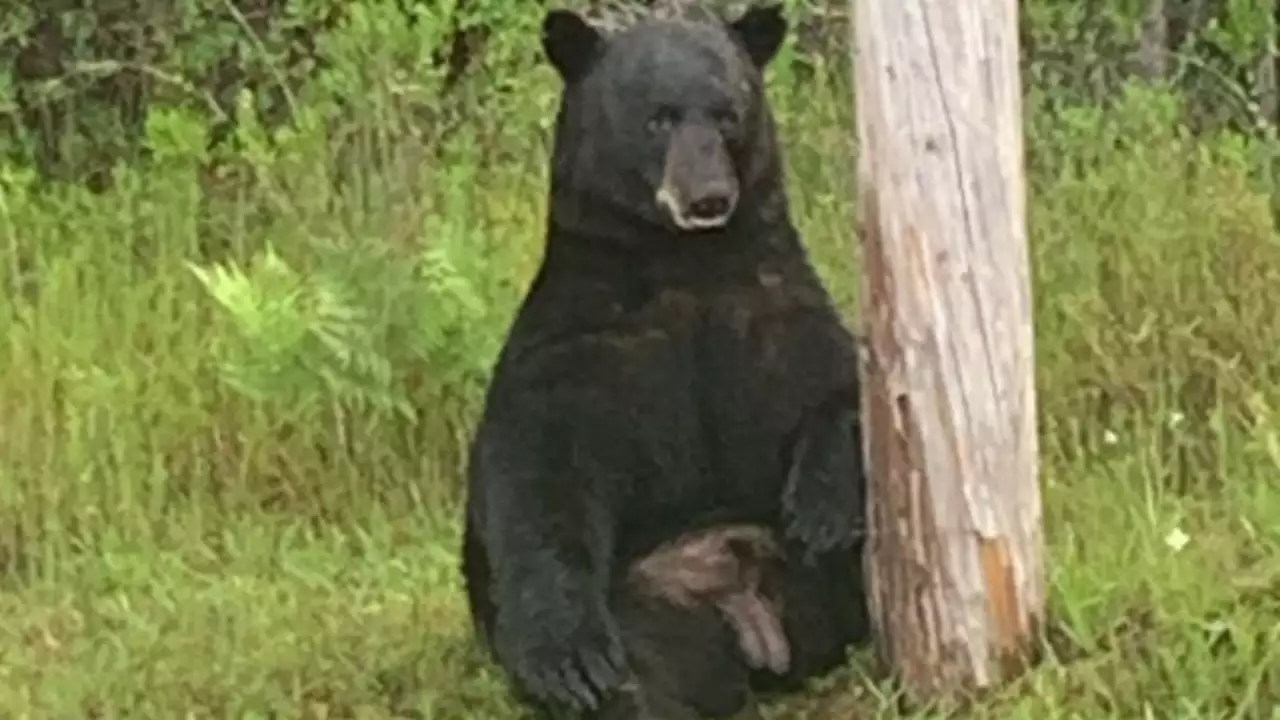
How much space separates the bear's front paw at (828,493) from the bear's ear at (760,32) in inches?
30.5

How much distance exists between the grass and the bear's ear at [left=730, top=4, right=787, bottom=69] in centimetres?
116

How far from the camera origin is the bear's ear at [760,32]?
454cm

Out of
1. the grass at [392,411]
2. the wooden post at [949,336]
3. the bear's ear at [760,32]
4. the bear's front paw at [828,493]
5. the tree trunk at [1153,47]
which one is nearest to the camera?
the wooden post at [949,336]

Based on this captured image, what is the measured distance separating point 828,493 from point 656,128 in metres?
0.75

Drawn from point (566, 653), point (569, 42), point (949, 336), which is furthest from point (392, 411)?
point (949, 336)

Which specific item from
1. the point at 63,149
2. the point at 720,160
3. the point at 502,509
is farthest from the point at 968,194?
the point at 63,149

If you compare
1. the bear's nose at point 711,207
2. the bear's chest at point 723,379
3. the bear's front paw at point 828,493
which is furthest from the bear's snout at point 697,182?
the bear's front paw at point 828,493

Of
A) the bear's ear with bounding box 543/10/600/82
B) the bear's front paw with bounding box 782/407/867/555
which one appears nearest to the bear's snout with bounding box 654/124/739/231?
the bear's ear with bounding box 543/10/600/82

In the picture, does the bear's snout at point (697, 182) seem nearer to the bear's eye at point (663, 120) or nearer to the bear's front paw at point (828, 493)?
the bear's eye at point (663, 120)

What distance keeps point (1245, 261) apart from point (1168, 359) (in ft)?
1.37

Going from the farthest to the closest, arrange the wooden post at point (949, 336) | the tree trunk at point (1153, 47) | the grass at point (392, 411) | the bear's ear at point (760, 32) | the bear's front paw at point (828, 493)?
the tree trunk at point (1153, 47)
the bear's ear at point (760, 32)
the grass at point (392, 411)
the bear's front paw at point (828, 493)
the wooden post at point (949, 336)

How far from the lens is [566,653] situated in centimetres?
410

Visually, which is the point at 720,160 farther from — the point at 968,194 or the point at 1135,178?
the point at 1135,178

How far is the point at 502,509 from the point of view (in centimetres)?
423
